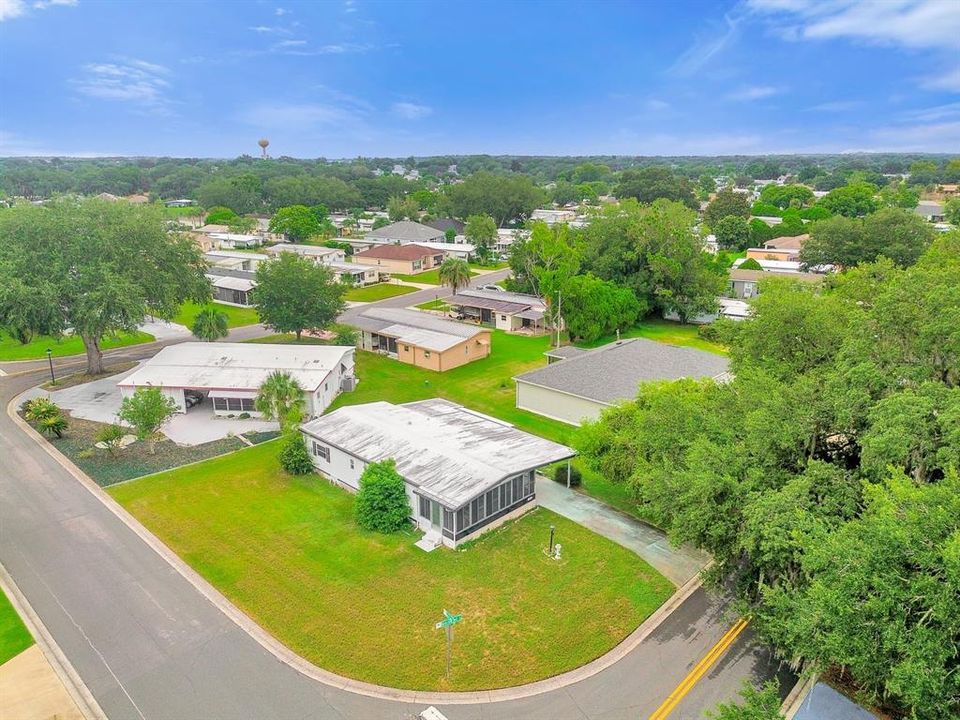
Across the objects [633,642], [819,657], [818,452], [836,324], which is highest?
[836,324]

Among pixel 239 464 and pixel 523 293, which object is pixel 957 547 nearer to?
pixel 239 464

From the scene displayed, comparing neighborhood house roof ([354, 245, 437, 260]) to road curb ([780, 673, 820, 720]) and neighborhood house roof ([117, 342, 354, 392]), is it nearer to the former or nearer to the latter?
neighborhood house roof ([117, 342, 354, 392])

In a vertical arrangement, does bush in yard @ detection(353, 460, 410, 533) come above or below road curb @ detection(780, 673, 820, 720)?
above

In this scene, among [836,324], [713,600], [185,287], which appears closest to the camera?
[713,600]

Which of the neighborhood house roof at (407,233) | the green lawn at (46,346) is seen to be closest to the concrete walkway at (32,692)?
the green lawn at (46,346)

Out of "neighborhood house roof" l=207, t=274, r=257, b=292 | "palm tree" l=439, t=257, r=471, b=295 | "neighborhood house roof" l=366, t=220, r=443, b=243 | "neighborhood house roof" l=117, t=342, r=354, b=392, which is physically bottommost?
"neighborhood house roof" l=117, t=342, r=354, b=392

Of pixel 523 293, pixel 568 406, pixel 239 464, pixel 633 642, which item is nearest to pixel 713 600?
pixel 633 642

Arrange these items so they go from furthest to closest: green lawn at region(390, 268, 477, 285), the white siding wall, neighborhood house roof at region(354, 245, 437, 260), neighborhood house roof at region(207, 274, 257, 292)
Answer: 1. neighborhood house roof at region(354, 245, 437, 260)
2. green lawn at region(390, 268, 477, 285)
3. neighborhood house roof at region(207, 274, 257, 292)
4. the white siding wall

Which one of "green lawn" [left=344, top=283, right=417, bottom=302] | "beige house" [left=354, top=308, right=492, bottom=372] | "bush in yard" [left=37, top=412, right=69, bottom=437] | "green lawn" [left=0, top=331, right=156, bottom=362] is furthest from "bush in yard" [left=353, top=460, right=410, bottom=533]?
"green lawn" [left=344, top=283, right=417, bottom=302]
